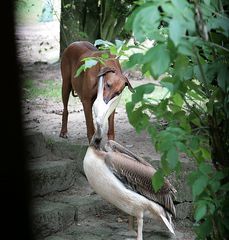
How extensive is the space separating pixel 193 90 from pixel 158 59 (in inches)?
34.3

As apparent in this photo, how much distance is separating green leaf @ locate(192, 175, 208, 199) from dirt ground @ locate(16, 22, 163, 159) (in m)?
3.51

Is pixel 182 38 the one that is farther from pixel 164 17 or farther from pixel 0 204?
pixel 0 204

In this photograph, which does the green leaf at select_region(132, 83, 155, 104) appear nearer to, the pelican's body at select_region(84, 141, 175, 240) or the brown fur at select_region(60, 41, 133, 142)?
the pelican's body at select_region(84, 141, 175, 240)

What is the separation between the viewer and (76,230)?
5.22 m

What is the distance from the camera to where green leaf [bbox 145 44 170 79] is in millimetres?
2201

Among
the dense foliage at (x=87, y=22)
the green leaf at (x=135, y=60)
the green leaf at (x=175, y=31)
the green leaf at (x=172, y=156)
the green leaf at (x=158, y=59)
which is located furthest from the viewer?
the dense foliage at (x=87, y=22)

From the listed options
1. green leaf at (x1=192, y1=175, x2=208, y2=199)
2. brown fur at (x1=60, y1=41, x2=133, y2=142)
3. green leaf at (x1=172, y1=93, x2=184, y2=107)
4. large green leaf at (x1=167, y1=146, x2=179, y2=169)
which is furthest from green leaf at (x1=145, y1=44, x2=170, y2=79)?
brown fur at (x1=60, y1=41, x2=133, y2=142)

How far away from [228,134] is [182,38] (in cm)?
78

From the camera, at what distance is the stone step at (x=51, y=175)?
546 centimetres

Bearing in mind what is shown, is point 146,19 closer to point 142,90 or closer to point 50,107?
point 142,90

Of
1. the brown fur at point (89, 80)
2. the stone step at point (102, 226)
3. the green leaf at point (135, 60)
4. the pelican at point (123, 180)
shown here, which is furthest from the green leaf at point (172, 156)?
the stone step at point (102, 226)

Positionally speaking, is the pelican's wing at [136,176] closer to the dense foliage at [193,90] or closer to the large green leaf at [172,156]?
the dense foliage at [193,90]

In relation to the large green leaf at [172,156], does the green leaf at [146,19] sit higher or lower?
higher

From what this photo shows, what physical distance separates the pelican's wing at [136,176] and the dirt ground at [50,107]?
1295mm
